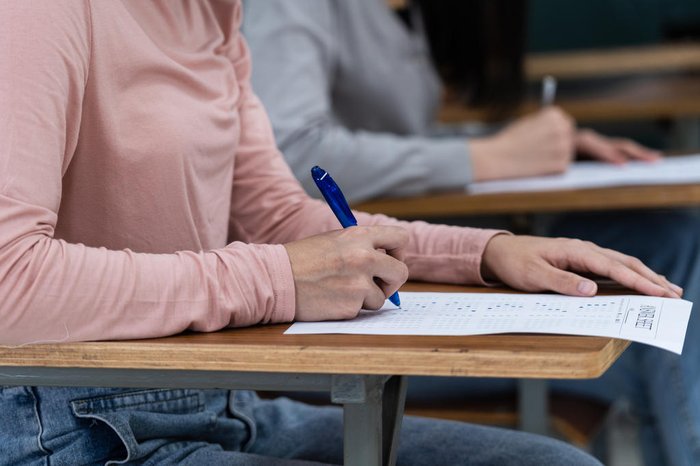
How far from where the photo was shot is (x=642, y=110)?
11.1 ft

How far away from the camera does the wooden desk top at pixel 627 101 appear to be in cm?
335

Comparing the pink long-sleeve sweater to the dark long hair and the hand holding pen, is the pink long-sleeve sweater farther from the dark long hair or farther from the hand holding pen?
the dark long hair

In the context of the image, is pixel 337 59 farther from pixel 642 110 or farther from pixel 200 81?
pixel 642 110

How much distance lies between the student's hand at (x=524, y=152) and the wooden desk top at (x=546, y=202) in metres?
0.14

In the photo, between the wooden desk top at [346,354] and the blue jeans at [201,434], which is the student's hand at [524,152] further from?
the wooden desk top at [346,354]

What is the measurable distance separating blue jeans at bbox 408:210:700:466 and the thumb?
0.68 meters

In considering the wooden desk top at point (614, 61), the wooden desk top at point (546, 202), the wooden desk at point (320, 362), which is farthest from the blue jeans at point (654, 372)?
the wooden desk top at point (614, 61)

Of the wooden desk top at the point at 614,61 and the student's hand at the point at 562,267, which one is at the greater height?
the student's hand at the point at 562,267

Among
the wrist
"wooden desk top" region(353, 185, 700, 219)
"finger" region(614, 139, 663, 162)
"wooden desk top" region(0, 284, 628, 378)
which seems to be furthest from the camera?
"finger" region(614, 139, 663, 162)

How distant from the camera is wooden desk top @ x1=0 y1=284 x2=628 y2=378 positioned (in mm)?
800

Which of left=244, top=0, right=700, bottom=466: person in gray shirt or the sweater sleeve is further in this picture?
left=244, top=0, right=700, bottom=466: person in gray shirt

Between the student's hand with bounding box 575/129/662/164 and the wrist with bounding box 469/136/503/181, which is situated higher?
the wrist with bounding box 469/136/503/181


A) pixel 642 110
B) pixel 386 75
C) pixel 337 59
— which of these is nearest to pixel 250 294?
pixel 337 59

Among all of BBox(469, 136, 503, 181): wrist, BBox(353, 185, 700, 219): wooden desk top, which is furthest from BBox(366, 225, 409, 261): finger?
BBox(469, 136, 503, 181): wrist
